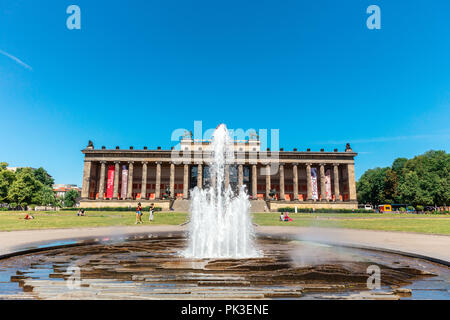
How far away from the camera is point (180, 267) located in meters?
7.86

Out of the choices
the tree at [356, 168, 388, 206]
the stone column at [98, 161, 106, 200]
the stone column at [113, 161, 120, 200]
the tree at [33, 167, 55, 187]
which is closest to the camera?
the stone column at [113, 161, 120, 200]

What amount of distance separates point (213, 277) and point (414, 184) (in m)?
71.4

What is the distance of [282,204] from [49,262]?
5776 centimetres

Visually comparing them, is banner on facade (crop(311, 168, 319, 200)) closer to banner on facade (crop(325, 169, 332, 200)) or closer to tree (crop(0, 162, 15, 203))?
banner on facade (crop(325, 169, 332, 200))

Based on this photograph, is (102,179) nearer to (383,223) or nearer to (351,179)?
(383,223)

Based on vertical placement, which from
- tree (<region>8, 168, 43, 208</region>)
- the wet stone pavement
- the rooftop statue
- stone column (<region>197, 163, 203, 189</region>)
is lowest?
the wet stone pavement

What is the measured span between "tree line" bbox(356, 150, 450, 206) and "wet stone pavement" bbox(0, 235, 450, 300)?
210 feet

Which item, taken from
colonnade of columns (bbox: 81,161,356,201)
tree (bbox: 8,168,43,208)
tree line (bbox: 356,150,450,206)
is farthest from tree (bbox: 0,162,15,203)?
tree line (bbox: 356,150,450,206)

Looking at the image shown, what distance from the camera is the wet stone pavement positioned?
5418 mm

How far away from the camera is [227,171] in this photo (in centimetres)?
6862

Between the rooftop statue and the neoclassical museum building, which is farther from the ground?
the rooftop statue

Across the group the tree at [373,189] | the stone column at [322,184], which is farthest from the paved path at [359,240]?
the tree at [373,189]

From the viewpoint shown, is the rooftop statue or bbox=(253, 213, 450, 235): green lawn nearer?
bbox=(253, 213, 450, 235): green lawn

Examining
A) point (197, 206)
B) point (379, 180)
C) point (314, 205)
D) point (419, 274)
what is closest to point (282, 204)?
point (314, 205)
